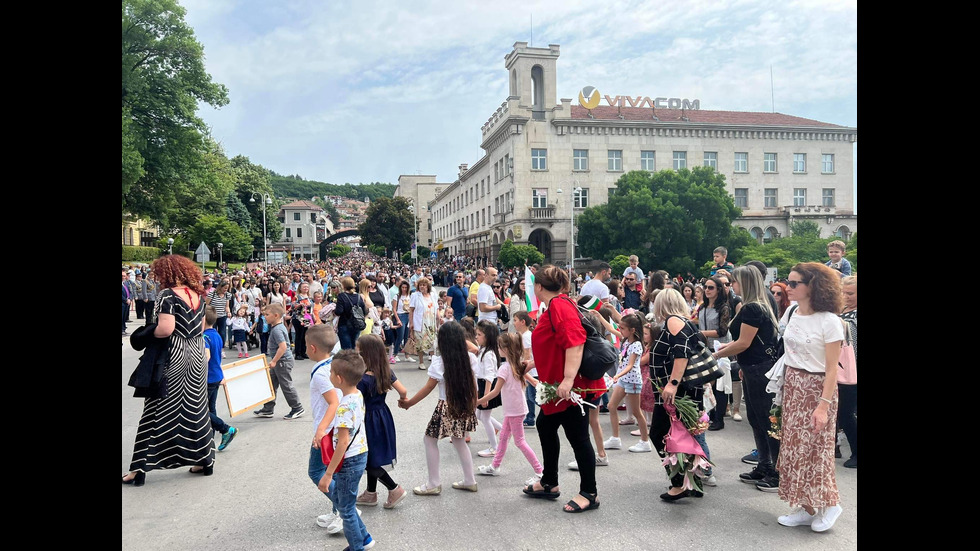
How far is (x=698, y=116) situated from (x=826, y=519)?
58.7 metres

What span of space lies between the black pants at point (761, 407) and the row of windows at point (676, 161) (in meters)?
47.6

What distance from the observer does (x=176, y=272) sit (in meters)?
5.66

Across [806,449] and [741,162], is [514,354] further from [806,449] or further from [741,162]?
[741,162]

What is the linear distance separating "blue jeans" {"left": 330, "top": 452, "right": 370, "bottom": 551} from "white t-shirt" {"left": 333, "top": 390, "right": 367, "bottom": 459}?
7 centimetres

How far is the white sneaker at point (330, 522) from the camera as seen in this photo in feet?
14.4

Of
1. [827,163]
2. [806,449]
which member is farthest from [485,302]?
[827,163]

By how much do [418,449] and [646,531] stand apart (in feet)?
9.96

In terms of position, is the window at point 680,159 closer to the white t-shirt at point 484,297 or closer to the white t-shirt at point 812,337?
the white t-shirt at point 484,297
